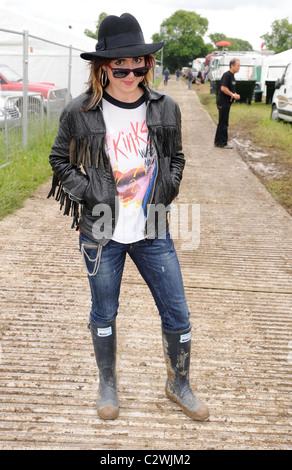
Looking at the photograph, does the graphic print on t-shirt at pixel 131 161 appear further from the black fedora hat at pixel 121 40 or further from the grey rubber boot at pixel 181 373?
the grey rubber boot at pixel 181 373

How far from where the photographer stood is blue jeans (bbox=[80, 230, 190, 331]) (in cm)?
214

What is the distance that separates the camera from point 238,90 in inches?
846

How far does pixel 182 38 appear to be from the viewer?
363 feet

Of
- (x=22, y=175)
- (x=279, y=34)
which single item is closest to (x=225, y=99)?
(x=22, y=175)

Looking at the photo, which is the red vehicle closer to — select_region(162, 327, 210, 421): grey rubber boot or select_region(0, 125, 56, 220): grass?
select_region(0, 125, 56, 220): grass

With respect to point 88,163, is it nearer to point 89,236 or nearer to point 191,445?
point 89,236

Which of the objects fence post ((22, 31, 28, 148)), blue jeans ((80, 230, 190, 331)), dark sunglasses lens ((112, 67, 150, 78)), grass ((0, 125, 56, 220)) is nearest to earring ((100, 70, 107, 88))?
dark sunglasses lens ((112, 67, 150, 78))

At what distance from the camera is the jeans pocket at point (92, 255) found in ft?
6.97

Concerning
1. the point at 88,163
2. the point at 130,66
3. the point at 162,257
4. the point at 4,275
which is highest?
the point at 130,66

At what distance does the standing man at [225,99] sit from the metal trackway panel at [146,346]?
527cm

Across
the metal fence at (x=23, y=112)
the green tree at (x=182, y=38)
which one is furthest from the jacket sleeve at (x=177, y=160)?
the green tree at (x=182, y=38)

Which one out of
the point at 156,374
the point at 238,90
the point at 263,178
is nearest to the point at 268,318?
the point at 156,374

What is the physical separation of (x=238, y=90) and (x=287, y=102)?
8929 mm

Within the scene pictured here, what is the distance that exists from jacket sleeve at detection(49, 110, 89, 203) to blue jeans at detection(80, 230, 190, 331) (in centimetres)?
23
